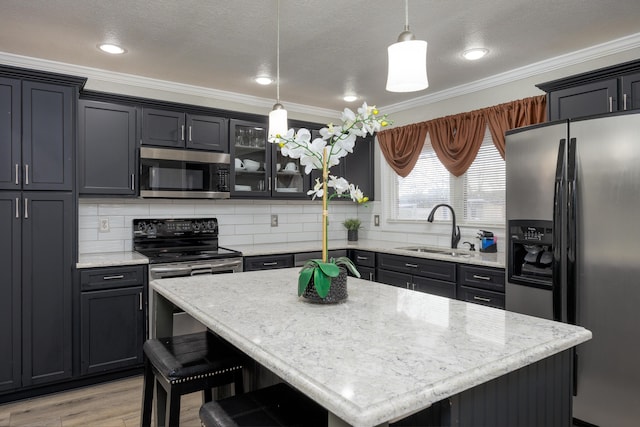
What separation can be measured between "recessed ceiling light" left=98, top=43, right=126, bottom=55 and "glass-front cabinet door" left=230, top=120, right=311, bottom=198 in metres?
1.10

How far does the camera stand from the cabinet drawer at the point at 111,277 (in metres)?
3.01

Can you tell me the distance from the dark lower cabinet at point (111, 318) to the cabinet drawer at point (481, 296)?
2.44 metres

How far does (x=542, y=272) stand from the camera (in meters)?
2.54

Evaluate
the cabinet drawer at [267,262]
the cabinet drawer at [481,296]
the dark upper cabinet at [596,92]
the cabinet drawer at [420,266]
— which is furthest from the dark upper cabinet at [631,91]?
the cabinet drawer at [267,262]

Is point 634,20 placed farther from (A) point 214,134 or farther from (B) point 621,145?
(A) point 214,134

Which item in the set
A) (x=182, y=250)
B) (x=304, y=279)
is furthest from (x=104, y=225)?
(x=304, y=279)

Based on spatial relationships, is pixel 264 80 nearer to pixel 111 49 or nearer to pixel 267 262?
pixel 111 49

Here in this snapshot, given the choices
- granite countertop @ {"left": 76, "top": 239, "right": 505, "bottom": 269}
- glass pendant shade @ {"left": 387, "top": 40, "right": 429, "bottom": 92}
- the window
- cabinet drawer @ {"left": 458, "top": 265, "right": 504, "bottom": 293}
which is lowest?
cabinet drawer @ {"left": 458, "top": 265, "right": 504, "bottom": 293}

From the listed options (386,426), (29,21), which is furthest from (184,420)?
(29,21)

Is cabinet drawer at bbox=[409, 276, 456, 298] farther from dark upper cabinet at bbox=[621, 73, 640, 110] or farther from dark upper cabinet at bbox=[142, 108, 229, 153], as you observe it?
dark upper cabinet at bbox=[142, 108, 229, 153]

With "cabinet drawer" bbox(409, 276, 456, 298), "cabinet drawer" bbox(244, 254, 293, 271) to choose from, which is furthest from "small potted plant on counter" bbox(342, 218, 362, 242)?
"cabinet drawer" bbox(409, 276, 456, 298)

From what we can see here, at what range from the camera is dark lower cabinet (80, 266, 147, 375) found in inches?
118

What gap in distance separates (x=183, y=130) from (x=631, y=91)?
323 centimetres

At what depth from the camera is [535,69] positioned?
3377mm
